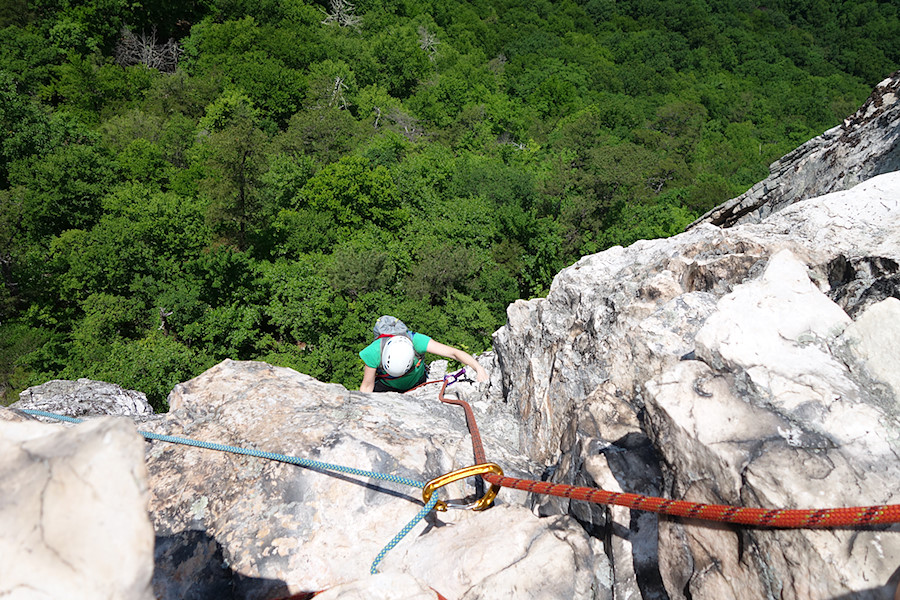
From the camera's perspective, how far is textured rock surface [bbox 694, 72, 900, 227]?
5.74 m

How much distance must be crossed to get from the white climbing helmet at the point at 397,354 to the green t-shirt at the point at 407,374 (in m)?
0.08

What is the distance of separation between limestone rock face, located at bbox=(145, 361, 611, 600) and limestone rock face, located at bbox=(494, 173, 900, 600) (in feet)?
1.41

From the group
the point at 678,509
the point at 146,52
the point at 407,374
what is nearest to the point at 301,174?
the point at 407,374

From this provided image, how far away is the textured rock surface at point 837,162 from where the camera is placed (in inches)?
226

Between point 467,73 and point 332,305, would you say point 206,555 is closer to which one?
point 332,305

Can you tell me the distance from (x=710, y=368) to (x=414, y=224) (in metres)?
22.3

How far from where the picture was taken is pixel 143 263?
18203 mm

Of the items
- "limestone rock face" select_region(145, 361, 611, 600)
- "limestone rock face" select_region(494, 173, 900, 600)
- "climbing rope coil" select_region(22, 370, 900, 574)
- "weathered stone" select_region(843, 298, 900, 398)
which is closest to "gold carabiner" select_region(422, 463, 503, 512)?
"climbing rope coil" select_region(22, 370, 900, 574)

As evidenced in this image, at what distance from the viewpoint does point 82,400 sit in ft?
16.7

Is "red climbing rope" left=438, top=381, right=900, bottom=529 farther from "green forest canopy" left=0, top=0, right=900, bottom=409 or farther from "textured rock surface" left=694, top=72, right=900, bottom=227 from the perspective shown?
"green forest canopy" left=0, top=0, right=900, bottom=409

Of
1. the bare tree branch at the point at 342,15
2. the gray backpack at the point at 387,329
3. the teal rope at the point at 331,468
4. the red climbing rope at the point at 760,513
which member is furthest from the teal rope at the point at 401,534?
the bare tree branch at the point at 342,15

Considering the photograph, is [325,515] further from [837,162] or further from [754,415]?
[837,162]

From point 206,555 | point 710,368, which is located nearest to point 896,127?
point 710,368

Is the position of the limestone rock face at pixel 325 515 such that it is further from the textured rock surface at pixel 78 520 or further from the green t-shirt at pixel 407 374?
the textured rock surface at pixel 78 520
